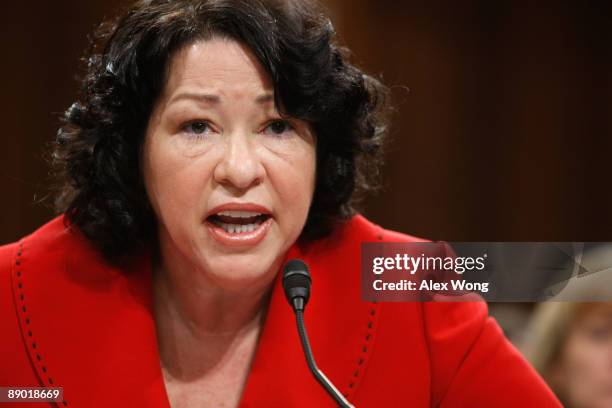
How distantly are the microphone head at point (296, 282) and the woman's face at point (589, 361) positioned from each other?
1.53 ft

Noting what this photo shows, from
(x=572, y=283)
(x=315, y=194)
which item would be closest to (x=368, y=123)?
(x=315, y=194)

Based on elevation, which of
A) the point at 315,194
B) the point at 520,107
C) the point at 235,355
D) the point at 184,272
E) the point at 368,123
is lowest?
the point at 235,355

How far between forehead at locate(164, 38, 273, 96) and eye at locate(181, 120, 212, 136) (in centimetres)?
5

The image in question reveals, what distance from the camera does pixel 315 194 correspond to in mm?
1425

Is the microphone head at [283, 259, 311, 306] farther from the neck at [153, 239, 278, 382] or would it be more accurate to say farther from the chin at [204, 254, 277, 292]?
the neck at [153, 239, 278, 382]

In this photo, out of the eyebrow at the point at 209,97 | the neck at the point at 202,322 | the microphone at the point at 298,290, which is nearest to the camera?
the microphone at the point at 298,290

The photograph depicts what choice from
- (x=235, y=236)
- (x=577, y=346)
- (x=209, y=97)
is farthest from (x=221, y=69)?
(x=577, y=346)

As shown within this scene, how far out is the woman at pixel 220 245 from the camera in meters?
1.22

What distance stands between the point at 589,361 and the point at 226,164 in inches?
25.5

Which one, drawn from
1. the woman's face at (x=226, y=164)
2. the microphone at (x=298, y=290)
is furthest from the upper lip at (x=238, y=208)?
the microphone at (x=298, y=290)

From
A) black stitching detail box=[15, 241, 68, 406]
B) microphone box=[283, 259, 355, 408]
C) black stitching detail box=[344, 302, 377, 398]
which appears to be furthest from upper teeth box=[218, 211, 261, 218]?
black stitching detail box=[15, 241, 68, 406]

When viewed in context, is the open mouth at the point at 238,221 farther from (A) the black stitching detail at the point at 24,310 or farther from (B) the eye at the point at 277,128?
(A) the black stitching detail at the point at 24,310

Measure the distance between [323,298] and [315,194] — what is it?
0.19m

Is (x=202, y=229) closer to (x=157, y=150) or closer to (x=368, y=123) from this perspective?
(x=157, y=150)
